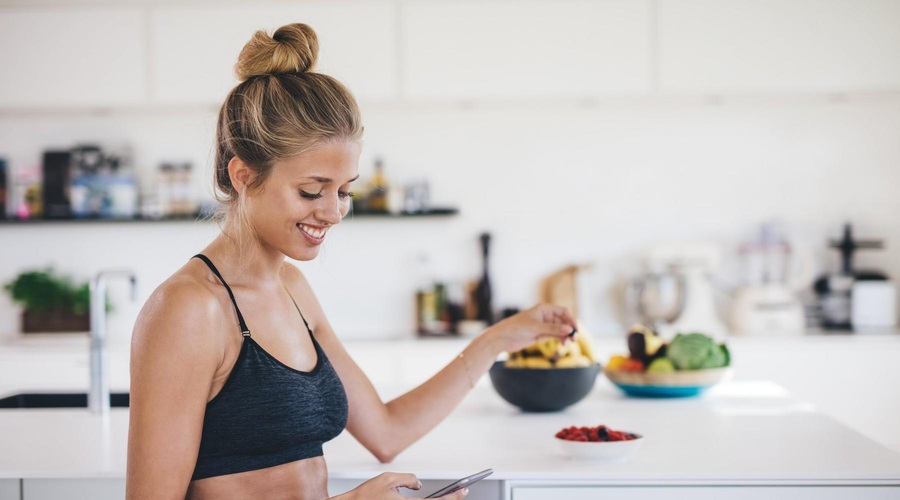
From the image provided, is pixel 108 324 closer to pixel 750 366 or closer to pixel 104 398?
pixel 104 398

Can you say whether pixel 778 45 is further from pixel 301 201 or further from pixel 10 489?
pixel 10 489

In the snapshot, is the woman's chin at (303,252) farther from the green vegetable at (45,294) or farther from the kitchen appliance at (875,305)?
the kitchen appliance at (875,305)

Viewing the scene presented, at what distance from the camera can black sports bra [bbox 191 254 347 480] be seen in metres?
1.38

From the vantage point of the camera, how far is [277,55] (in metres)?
1.51

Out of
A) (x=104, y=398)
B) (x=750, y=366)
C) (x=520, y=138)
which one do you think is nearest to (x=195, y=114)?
(x=520, y=138)

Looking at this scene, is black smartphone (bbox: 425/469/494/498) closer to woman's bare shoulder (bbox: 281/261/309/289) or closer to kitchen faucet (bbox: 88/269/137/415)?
woman's bare shoulder (bbox: 281/261/309/289)

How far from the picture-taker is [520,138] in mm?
4395

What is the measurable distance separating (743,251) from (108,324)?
3043 millimetres

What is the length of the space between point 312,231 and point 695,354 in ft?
4.01

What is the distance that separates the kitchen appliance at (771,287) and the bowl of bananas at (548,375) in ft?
6.94

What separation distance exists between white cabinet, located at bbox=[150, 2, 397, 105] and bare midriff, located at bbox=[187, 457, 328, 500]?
2757 mm

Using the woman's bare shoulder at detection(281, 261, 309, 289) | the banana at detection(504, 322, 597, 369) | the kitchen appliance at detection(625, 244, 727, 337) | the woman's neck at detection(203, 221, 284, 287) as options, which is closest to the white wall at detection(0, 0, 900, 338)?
the kitchen appliance at detection(625, 244, 727, 337)

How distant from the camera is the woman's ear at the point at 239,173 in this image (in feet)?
4.75

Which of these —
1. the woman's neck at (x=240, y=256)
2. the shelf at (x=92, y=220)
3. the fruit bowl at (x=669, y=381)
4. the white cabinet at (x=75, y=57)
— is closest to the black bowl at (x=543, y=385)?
the fruit bowl at (x=669, y=381)
